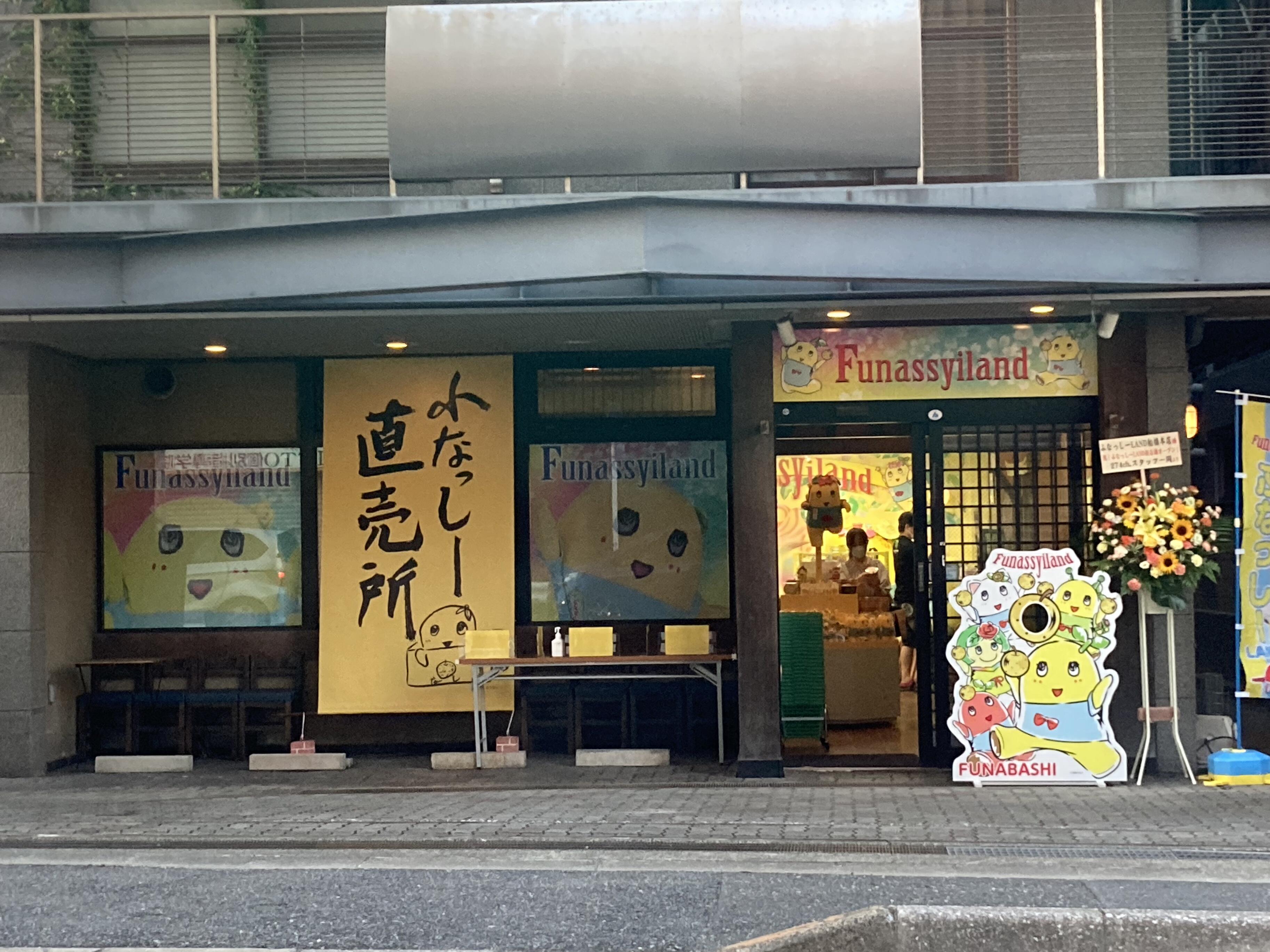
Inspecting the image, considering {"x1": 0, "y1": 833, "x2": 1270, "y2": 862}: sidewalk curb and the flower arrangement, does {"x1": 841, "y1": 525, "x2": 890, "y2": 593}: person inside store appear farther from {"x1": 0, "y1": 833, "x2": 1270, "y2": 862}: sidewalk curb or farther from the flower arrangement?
{"x1": 0, "y1": 833, "x2": 1270, "y2": 862}: sidewalk curb

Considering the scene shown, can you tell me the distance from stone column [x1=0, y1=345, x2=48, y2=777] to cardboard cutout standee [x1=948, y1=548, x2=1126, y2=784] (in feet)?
23.8

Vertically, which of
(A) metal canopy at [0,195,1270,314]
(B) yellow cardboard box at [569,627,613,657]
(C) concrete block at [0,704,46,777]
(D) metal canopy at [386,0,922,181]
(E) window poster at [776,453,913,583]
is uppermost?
(D) metal canopy at [386,0,922,181]

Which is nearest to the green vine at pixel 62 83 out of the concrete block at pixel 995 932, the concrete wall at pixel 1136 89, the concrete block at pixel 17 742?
the concrete block at pixel 17 742

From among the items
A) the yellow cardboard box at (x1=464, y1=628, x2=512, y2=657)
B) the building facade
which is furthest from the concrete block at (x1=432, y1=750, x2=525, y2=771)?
the yellow cardboard box at (x1=464, y1=628, x2=512, y2=657)

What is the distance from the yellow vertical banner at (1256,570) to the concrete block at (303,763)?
7.27 metres

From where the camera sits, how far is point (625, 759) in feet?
39.1

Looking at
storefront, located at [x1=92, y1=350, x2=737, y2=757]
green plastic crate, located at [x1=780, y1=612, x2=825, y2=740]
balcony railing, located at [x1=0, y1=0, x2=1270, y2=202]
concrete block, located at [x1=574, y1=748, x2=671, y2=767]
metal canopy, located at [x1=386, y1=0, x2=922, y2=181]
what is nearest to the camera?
metal canopy, located at [x1=386, y1=0, x2=922, y2=181]

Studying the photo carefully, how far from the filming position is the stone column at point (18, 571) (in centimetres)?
1165

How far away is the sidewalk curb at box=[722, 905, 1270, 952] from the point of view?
18.6 ft

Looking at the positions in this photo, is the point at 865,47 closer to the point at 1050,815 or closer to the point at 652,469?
the point at 652,469

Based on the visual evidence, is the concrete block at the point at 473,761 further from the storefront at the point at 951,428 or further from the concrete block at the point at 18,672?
the concrete block at the point at 18,672

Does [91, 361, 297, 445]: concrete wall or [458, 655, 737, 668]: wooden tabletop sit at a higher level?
[91, 361, 297, 445]: concrete wall

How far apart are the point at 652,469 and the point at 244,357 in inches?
149

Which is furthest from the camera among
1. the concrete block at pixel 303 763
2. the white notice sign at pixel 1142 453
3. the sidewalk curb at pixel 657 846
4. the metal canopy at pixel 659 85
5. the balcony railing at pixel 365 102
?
the concrete block at pixel 303 763
